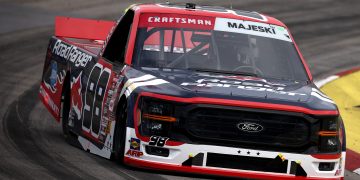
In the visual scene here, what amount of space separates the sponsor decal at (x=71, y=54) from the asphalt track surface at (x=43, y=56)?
79 cm

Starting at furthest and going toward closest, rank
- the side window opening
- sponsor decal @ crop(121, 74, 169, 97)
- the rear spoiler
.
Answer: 1. the rear spoiler
2. the side window opening
3. sponsor decal @ crop(121, 74, 169, 97)

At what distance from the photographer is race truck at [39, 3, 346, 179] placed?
886cm

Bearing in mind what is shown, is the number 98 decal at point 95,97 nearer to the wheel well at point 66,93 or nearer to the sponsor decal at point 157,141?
the wheel well at point 66,93

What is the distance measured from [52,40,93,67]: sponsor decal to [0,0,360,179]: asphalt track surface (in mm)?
787

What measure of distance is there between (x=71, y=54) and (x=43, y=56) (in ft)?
25.9

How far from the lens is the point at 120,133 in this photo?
944 cm

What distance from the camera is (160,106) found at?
8.88 m

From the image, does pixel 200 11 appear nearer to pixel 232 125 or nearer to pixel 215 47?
pixel 215 47

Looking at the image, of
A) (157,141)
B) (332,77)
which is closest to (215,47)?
(157,141)

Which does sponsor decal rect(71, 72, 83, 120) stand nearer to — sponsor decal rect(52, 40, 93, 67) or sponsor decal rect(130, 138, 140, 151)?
sponsor decal rect(52, 40, 93, 67)

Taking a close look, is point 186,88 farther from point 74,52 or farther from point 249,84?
point 74,52

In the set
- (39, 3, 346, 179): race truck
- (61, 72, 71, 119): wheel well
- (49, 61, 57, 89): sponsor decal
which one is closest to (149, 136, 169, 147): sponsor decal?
(39, 3, 346, 179): race truck

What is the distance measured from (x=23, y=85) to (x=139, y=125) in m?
7.55

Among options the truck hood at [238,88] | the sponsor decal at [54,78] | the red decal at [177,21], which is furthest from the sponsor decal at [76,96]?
the truck hood at [238,88]
